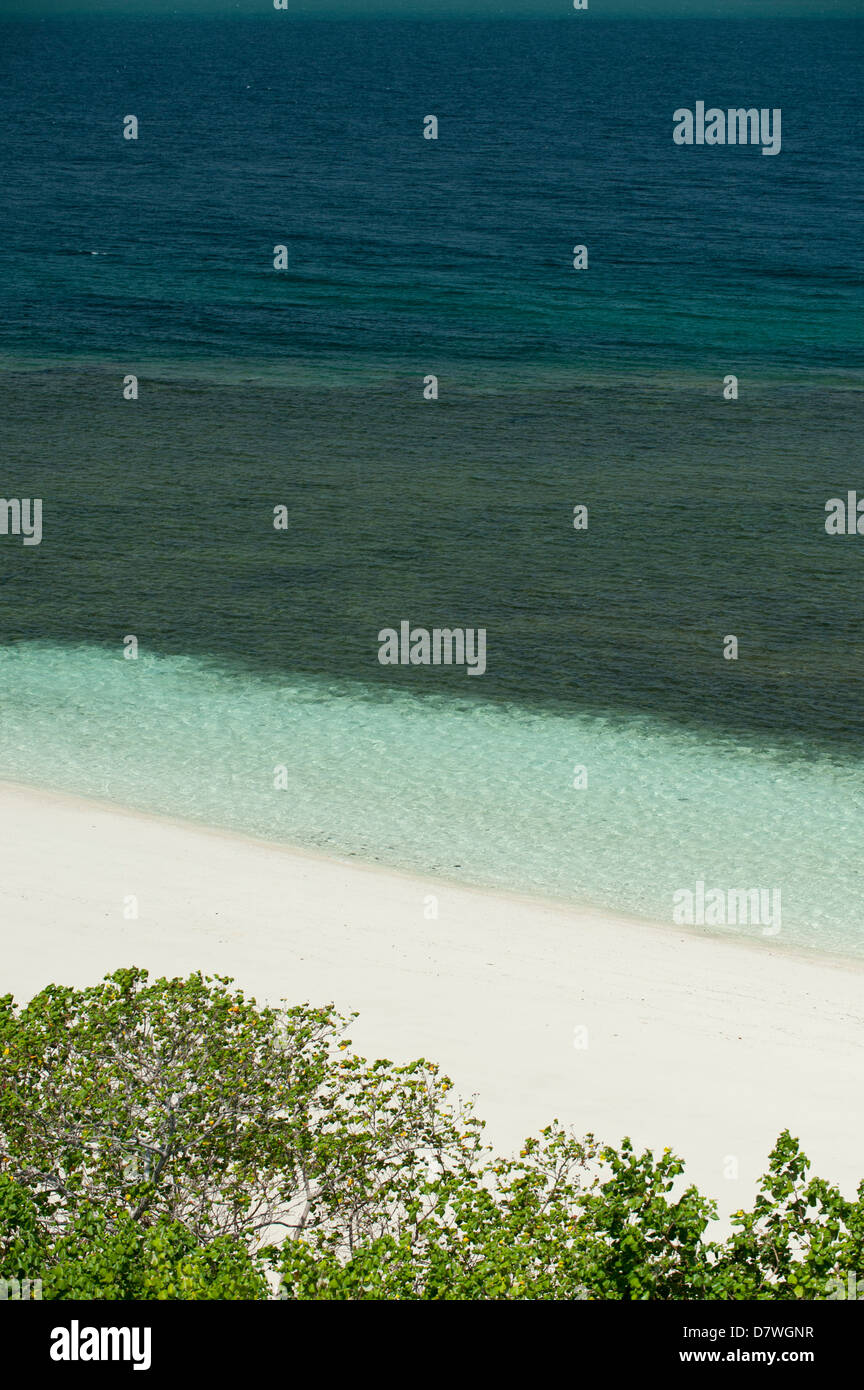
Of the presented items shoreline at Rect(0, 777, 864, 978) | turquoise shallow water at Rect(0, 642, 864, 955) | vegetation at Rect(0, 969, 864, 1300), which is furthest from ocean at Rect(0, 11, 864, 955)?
vegetation at Rect(0, 969, 864, 1300)

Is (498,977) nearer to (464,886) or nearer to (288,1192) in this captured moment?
(464,886)

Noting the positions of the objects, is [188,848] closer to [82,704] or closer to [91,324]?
[82,704]

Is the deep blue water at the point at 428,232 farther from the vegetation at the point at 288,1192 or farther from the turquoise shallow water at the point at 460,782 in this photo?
→ the vegetation at the point at 288,1192

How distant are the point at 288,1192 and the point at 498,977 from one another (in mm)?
5317

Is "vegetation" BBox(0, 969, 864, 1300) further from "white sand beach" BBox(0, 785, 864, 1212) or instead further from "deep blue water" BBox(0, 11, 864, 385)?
"deep blue water" BBox(0, 11, 864, 385)

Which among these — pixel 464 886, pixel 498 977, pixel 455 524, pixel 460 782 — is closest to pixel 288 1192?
pixel 498 977

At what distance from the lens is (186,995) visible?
40.2ft

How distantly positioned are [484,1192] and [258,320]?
4579 centimetres

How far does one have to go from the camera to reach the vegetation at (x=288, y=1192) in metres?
9.24

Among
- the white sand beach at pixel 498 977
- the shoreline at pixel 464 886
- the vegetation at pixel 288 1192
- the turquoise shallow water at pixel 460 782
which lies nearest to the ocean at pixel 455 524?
the turquoise shallow water at pixel 460 782

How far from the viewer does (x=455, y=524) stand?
107ft

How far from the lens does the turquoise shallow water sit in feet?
60.4

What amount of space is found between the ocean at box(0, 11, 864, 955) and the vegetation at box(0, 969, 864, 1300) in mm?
6881
